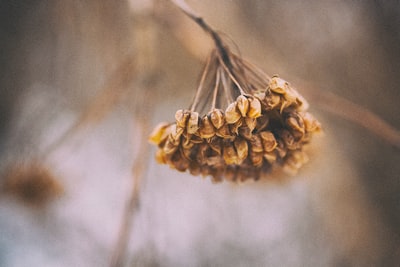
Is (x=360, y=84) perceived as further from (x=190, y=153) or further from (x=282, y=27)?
(x=190, y=153)

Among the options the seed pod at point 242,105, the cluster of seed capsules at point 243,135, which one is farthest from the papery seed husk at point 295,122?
the seed pod at point 242,105

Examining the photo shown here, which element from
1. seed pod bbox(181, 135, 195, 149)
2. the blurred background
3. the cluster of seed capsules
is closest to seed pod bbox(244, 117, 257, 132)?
the cluster of seed capsules

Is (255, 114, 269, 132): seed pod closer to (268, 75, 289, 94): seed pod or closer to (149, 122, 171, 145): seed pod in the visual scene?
(268, 75, 289, 94): seed pod

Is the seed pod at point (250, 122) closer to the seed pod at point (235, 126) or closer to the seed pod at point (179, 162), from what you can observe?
the seed pod at point (235, 126)

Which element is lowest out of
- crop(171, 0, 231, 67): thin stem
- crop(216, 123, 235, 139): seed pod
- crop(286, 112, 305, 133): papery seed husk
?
crop(216, 123, 235, 139): seed pod

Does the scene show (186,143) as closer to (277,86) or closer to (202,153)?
(202,153)

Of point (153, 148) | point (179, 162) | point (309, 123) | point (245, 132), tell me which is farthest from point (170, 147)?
point (153, 148)

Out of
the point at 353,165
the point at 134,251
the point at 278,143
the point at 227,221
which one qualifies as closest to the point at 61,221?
the point at 134,251
